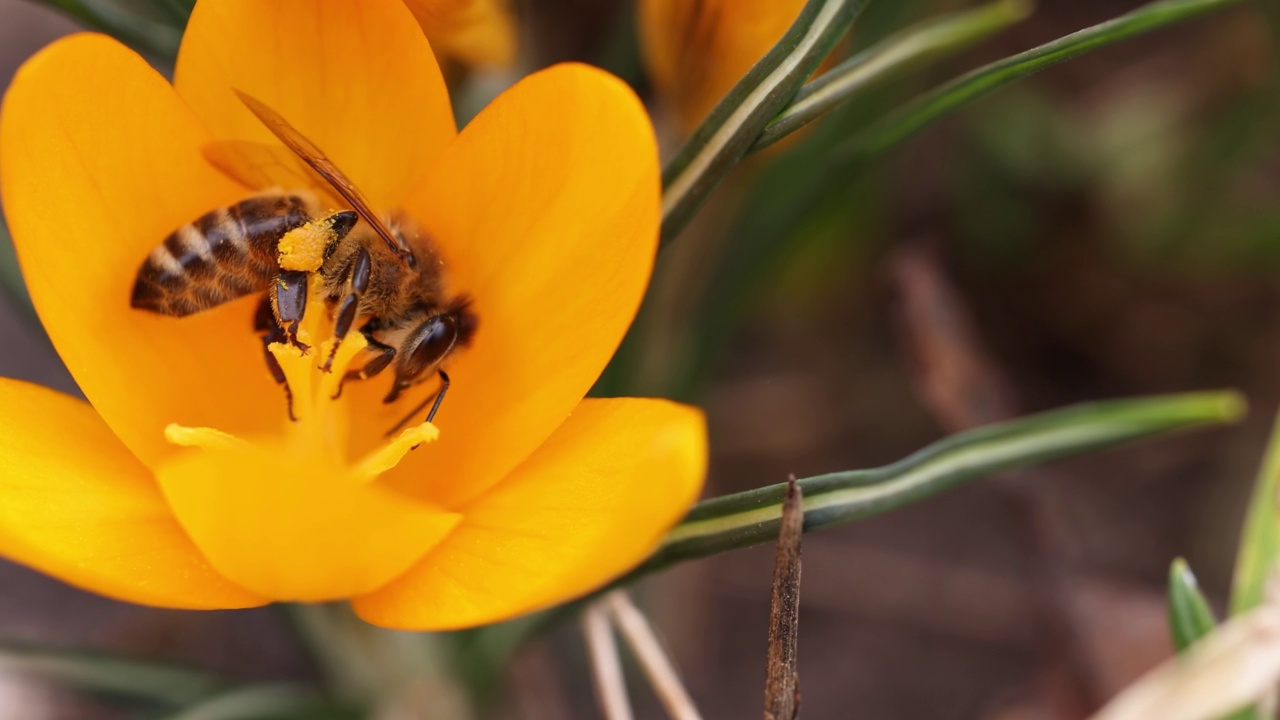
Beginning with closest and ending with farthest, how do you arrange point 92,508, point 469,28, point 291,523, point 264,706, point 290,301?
point 291,523 < point 92,508 < point 290,301 < point 469,28 < point 264,706

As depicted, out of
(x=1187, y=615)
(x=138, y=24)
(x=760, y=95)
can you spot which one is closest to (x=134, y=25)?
(x=138, y=24)

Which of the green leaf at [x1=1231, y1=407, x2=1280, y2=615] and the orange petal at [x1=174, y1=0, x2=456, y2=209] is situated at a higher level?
the orange petal at [x1=174, y1=0, x2=456, y2=209]

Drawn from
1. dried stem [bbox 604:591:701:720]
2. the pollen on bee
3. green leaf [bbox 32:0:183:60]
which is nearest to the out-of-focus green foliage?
green leaf [bbox 32:0:183:60]

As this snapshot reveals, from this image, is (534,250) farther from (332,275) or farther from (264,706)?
(264,706)

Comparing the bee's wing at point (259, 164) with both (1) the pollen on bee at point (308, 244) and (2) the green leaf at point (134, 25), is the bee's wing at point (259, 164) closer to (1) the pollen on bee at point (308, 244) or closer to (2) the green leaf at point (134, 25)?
(1) the pollen on bee at point (308, 244)

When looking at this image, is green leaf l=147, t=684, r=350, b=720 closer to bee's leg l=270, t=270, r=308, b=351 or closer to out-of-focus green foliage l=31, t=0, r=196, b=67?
bee's leg l=270, t=270, r=308, b=351

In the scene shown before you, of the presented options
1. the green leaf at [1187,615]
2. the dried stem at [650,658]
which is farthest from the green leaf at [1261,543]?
the dried stem at [650,658]

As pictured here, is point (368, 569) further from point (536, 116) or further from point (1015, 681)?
point (1015, 681)
